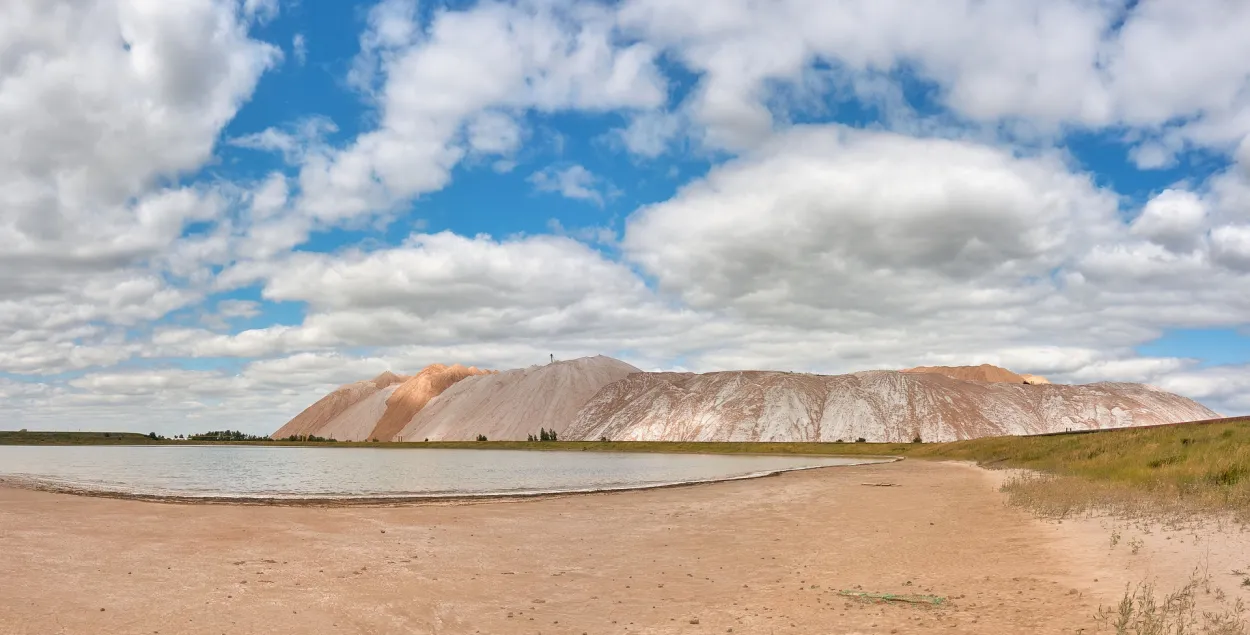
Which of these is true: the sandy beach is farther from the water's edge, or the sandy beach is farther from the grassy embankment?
the water's edge

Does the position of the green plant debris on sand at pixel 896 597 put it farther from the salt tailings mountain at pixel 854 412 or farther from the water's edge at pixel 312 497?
the salt tailings mountain at pixel 854 412

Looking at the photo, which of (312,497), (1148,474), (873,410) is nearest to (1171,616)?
(1148,474)

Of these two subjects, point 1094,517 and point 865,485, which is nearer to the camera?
point 1094,517

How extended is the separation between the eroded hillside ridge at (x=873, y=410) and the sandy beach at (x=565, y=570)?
5833 inches

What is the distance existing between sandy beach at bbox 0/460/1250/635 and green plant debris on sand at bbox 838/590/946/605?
319 mm

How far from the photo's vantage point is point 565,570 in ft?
57.2

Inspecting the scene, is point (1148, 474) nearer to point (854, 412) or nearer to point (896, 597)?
point (896, 597)

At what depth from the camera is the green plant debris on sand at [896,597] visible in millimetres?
12681

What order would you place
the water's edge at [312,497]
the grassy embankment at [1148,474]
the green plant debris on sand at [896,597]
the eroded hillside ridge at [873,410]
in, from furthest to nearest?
the eroded hillside ridge at [873,410], the water's edge at [312,497], the grassy embankment at [1148,474], the green plant debris on sand at [896,597]

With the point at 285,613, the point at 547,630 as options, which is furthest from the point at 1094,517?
the point at 285,613

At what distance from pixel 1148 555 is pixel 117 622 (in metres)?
18.3

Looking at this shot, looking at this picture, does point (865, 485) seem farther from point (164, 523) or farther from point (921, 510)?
point (164, 523)

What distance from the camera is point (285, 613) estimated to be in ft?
42.4

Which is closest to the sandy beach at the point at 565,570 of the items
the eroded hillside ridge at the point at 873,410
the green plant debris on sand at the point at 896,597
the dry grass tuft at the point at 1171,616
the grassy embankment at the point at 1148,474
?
the green plant debris on sand at the point at 896,597
